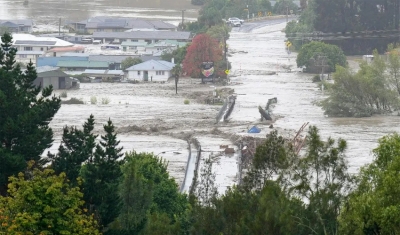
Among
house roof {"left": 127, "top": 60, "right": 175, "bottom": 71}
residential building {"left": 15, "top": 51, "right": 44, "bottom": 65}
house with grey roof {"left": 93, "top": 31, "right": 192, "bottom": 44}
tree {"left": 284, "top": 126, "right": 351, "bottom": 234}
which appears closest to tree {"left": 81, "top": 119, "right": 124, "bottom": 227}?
tree {"left": 284, "top": 126, "right": 351, "bottom": 234}

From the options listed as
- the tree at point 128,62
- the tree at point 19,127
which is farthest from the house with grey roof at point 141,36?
the tree at point 19,127

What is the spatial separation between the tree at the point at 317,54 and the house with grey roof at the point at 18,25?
20.2m

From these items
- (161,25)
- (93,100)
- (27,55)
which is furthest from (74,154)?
(161,25)

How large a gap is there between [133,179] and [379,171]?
4.46 meters

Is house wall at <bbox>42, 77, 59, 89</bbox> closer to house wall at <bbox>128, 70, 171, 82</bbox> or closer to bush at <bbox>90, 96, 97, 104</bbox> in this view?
bush at <bbox>90, 96, 97, 104</bbox>

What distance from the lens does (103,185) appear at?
17.0 m

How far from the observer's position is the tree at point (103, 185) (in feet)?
54.7

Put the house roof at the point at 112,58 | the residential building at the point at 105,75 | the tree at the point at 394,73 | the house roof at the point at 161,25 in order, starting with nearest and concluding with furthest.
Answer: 1. the tree at the point at 394,73
2. the residential building at the point at 105,75
3. the house roof at the point at 112,58
4. the house roof at the point at 161,25

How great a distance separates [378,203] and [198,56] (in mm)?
39141

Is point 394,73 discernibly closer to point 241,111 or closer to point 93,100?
point 241,111

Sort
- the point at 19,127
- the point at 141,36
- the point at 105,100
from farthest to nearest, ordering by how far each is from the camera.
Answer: the point at 141,36 < the point at 105,100 < the point at 19,127

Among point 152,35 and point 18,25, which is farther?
point 18,25

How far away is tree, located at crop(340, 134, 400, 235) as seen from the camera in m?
12.8

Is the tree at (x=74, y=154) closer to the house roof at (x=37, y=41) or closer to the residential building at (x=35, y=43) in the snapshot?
the residential building at (x=35, y=43)
